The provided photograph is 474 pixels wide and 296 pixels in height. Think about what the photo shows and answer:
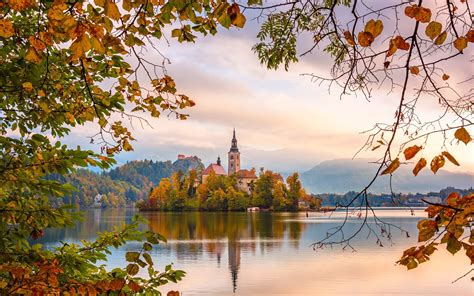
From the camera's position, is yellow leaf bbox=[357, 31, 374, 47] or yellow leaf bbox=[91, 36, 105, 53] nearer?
yellow leaf bbox=[91, 36, 105, 53]

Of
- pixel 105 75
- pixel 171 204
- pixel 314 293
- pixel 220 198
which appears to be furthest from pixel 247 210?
pixel 105 75

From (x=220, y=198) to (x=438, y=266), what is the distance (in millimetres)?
87950

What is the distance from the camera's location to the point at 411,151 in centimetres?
259

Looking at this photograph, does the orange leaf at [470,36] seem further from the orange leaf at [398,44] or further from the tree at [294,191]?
the tree at [294,191]

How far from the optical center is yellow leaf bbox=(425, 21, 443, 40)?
2670mm

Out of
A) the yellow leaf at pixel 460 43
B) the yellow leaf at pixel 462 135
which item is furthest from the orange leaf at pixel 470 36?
the yellow leaf at pixel 462 135

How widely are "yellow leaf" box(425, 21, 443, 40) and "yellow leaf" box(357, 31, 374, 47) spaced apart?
304 mm

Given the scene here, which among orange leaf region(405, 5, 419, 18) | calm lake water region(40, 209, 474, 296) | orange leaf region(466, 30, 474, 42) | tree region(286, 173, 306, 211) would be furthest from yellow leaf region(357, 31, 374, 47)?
tree region(286, 173, 306, 211)

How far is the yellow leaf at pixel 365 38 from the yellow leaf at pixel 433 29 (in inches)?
12.0

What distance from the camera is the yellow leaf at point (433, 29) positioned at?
267 centimetres

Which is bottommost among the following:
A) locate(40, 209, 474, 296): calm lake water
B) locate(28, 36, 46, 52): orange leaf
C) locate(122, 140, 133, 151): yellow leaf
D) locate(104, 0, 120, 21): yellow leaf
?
locate(40, 209, 474, 296): calm lake water

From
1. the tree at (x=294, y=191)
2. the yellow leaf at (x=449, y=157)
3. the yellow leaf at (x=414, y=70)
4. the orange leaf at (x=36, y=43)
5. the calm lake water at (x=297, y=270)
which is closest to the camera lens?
the yellow leaf at (x=449, y=157)

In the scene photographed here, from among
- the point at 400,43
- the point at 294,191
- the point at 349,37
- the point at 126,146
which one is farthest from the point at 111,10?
the point at 294,191

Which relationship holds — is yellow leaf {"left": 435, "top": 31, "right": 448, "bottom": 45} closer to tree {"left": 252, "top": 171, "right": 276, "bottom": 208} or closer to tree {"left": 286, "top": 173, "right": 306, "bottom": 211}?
tree {"left": 286, "top": 173, "right": 306, "bottom": 211}
